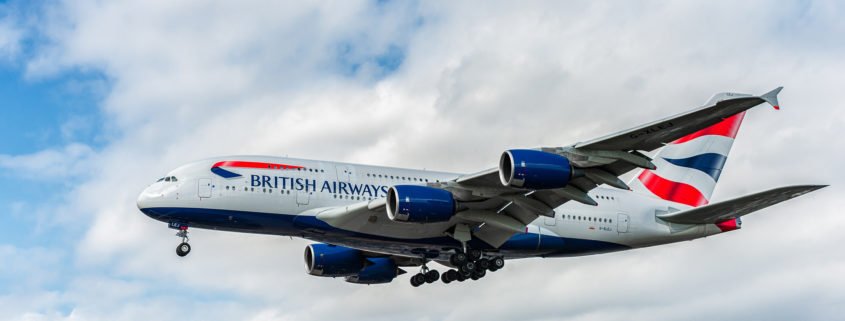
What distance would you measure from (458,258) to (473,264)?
24.7 inches

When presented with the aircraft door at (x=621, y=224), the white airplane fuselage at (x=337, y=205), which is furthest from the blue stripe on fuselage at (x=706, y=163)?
the aircraft door at (x=621, y=224)

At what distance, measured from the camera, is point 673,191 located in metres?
40.2

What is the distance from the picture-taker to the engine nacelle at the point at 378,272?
41.7 meters

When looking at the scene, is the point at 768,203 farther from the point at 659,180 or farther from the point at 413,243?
the point at 413,243

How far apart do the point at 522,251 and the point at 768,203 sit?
8.47m

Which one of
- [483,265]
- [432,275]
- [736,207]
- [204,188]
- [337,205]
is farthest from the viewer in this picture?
[432,275]

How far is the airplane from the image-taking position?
2934 cm

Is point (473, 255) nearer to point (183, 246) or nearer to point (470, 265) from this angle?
point (470, 265)

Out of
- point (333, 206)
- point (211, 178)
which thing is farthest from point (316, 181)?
point (211, 178)

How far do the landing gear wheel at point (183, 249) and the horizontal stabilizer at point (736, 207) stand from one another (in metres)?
16.8

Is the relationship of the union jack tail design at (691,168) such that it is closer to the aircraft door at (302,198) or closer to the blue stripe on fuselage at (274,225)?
the blue stripe on fuselage at (274,225)

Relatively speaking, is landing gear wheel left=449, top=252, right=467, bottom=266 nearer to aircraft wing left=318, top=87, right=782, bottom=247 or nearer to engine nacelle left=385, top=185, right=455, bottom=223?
aircraft wing left=318, top=87, right=782, bottom=247

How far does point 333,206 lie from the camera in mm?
33781

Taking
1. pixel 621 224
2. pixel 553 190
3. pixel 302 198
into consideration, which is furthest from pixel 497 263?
pixel 302 198
